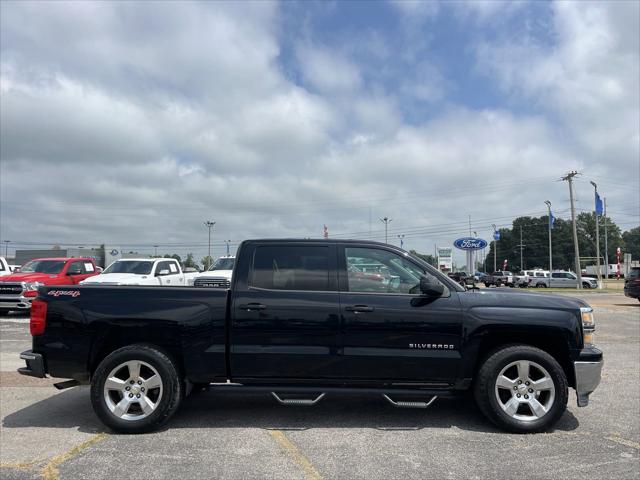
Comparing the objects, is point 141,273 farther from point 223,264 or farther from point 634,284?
point 634,284

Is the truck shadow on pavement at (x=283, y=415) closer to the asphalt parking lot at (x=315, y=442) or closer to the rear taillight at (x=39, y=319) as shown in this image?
the asphalt parking lot at (x=315, y=442)

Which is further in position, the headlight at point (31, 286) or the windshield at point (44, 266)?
the windshield at point (44, 266)

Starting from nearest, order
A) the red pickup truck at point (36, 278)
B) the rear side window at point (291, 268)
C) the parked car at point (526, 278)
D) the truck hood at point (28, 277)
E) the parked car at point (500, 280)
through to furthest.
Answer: the rear side window at point (291, 268), the red pickup truck at point (36, 278), the truck hood at point (28, 277), the parked car at point (526, 278), the parked car at point (500, 280)

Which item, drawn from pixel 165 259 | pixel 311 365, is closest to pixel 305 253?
pixel 311 365

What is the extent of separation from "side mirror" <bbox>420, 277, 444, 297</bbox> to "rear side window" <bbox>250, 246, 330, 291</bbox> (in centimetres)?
94

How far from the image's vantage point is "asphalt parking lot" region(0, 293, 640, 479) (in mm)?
3939

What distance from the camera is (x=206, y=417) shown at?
17.3ft

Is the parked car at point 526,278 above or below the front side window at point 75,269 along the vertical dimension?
below

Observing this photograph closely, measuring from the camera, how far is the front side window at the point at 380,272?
5.07m

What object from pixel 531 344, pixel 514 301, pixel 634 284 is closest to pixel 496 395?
pixel 531 344

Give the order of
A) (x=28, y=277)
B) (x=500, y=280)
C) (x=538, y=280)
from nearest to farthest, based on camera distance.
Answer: (x=28, y=277) < (x=538, y=280) < (x=500, y=280)

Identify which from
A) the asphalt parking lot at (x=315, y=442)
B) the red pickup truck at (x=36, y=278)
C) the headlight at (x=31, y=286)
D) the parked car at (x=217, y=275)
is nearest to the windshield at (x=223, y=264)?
the parked car at (x=217, y=275)

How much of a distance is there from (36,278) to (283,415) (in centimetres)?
1336

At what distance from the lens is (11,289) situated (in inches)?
601
